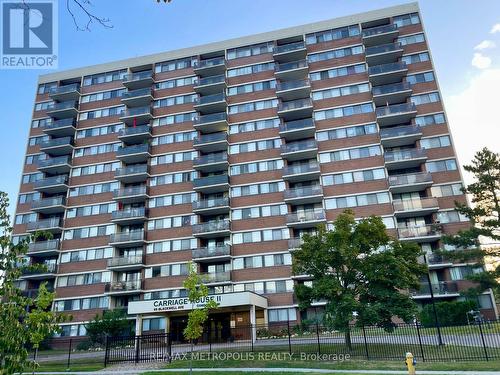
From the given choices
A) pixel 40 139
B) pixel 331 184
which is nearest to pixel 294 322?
pixel 331 184

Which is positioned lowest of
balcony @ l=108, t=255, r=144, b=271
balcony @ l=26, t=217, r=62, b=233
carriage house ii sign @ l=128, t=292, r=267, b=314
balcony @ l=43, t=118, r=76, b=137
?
carriage house ii sign @ l=128, t=292, r=267, b=314

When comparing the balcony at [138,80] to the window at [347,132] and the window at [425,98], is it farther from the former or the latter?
the window at [425,98]

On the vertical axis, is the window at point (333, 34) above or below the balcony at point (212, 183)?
above

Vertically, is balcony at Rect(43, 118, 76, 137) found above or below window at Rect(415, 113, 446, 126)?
above

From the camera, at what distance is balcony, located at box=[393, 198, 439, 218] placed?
133 feet

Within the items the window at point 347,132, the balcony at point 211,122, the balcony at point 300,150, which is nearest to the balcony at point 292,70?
the balcony at point 211,122

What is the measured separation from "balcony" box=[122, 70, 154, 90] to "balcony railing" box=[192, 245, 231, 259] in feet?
90.8

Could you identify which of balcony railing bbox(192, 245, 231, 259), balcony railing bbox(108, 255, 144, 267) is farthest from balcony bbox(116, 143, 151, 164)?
balcony railing bbox(192, 245, 231, 259)

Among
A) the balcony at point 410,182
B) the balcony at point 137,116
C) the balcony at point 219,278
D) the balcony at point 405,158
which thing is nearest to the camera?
the balcony at point 410,182

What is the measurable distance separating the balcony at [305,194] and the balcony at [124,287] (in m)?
20.1

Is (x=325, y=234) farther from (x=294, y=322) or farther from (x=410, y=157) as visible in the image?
(x=410, y=157)

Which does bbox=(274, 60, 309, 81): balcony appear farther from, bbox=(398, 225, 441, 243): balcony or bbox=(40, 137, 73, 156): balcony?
bbox=(40, 137, 73, 156): balcony

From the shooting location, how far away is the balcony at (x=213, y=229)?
44.7m

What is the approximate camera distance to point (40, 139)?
5772 cm
